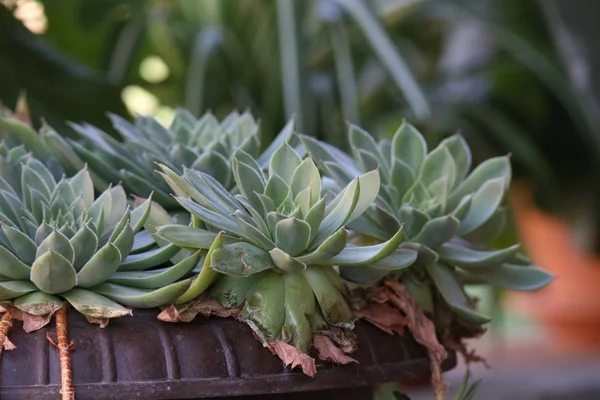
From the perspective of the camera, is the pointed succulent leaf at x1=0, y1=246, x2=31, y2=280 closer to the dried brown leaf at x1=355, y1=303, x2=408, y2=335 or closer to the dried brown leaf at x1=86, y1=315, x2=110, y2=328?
the dried brown leaf at x1=86, y1=315, x2=110, y2=328

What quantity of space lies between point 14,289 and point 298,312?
13 cm

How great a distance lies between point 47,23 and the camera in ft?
3.67

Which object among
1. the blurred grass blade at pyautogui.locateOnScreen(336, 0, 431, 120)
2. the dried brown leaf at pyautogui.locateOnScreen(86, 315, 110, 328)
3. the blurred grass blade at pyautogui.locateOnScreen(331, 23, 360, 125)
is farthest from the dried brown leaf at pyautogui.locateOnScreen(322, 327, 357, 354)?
the blurred grass blade at pyautogui.locateOnScreen(331, 23, 360, 125)

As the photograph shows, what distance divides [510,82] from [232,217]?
1.30 metres

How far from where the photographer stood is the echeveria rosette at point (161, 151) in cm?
42

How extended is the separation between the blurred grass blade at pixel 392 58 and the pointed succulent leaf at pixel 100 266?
52cm

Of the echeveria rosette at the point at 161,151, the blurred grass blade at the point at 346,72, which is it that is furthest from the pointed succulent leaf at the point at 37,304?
the blurred grass blade at the point at 346,72

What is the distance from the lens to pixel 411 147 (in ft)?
1.49

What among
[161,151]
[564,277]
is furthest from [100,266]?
[564,277]

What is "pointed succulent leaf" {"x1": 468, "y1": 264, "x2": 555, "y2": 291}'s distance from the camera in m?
0.44

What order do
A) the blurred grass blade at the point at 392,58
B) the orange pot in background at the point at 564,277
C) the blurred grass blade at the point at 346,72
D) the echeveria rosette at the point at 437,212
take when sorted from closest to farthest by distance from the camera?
the echeveria rosette at the point at 437,212, the blurred grass blade at the point at 392,58, the blurred grass blade at the point at 346,72, the orange pot in background at the point at 564,277

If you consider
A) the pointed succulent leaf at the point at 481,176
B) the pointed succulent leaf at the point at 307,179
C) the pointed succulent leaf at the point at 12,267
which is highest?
the pointed succulent leaf at the point at 481,176

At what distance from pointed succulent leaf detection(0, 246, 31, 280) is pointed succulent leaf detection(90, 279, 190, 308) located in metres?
0.03

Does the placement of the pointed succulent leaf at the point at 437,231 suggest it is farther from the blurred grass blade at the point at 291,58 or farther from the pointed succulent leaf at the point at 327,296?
the blurred grass blade at the point at 291,58
